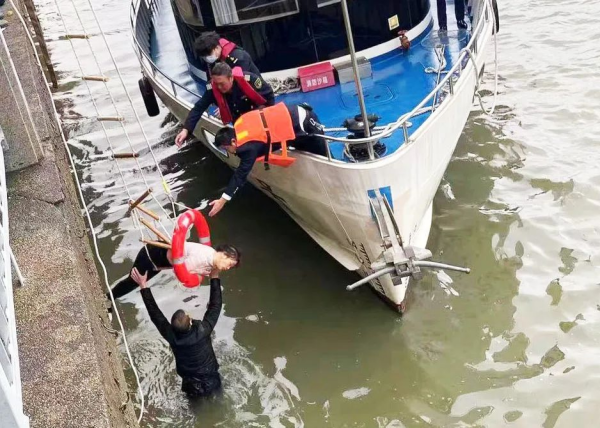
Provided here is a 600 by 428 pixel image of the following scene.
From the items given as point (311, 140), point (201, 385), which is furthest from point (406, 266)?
point (201, 385)

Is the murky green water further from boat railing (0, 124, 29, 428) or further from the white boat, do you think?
boat railing (0, 124, 29, 428)

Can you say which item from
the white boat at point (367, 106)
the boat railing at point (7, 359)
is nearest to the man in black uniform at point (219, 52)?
the white boat at point (367, 106)

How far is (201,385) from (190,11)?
408 cm

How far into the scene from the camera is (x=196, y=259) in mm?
4676

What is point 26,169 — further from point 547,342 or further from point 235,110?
point 547,342

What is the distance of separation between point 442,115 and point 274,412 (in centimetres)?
278

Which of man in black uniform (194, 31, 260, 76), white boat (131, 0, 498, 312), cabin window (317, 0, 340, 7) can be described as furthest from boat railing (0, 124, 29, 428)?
cabin window (317, 0, 340, 7)

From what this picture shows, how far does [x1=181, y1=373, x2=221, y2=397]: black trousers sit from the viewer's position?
189 inches

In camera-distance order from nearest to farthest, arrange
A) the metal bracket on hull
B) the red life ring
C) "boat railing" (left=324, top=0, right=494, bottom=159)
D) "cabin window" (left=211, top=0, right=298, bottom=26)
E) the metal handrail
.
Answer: the red life ring → the metal bracket on hull → "boat railing" (left=324, top=0, right=494, bottom=159) → "cabin window" (left=211, top=0, right=298, bottom=26) → the metal handrail

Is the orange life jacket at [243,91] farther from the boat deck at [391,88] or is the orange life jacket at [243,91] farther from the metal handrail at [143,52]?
the metal handrail at [143,52]

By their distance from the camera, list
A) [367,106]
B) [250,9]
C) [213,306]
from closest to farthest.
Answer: [213,306]
[367,106]
[250,9]

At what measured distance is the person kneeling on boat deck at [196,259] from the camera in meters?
4.53

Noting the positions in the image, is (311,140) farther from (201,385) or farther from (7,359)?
(7,359)

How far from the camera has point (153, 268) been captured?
17.1 ft
